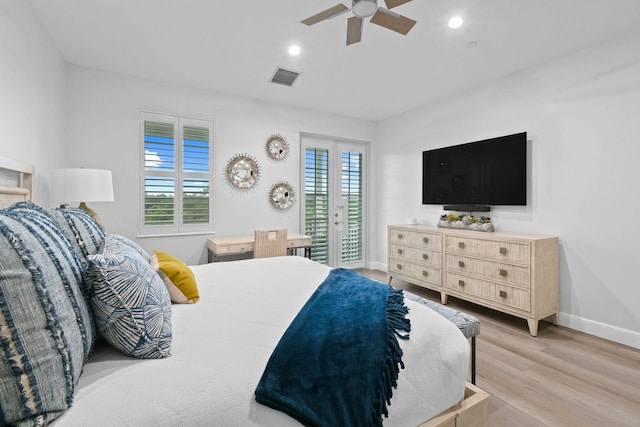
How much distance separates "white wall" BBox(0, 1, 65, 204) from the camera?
187cm

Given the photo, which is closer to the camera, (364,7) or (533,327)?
(364,7)

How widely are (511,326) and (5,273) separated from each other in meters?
3.58

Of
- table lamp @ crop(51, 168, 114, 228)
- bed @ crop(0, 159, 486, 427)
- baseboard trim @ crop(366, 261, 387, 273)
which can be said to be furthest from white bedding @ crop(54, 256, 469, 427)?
baseboard trim @ crop(366, 261, 387, 273)

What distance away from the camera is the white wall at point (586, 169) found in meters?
2.58

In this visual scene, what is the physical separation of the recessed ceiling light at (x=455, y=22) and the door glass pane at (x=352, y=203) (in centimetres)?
282

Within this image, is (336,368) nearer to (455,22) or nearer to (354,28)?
(354,28)

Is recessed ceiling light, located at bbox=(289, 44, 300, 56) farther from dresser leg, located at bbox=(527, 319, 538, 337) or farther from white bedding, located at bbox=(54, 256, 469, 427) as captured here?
dresser leg, located at bbox=(527, 319, 538, 337)

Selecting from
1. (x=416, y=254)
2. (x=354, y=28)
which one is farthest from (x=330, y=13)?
(x=416, y=254)

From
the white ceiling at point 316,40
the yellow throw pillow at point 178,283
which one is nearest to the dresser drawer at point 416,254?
the white ceiling at point 316,40

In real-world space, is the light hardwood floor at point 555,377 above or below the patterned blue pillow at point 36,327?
below

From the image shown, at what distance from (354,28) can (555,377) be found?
2.78 metres

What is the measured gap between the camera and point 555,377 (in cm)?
209

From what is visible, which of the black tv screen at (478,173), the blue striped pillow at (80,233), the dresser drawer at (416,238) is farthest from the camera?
the dresser drawer at (416,238)

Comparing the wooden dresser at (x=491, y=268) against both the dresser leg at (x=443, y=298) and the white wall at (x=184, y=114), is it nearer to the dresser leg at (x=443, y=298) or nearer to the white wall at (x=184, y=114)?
the dresser leg at (x=443, y=298)
